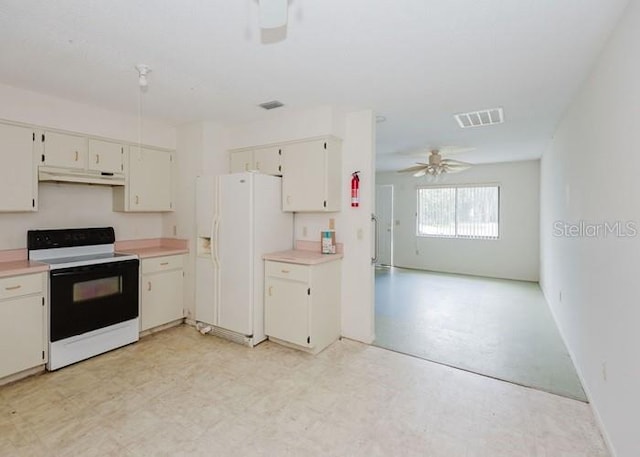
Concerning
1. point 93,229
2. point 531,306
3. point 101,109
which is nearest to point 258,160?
point 101,109

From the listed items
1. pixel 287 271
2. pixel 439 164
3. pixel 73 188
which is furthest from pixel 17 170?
pixel 439 164

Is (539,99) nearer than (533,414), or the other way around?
(533,414)

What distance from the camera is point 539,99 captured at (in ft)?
9.93

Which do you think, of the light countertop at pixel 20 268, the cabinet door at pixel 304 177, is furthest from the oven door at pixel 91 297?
the cabinet door at pixel 304 177

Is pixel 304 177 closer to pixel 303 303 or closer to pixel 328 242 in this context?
pixel 328 242

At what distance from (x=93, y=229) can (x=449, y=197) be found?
6.70 m

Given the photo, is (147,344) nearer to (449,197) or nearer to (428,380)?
(428,380)

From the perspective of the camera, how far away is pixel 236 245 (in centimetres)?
338

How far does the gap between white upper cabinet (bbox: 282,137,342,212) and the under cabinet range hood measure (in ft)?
5.99

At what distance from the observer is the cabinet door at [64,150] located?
2.98 meters

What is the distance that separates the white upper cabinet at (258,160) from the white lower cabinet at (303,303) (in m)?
1.09

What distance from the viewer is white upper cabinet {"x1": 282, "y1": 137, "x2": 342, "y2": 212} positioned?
331 centimetres

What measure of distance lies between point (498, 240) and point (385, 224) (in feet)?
8.41

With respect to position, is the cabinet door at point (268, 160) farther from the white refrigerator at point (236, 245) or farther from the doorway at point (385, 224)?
the doorway at point (385, 224)
